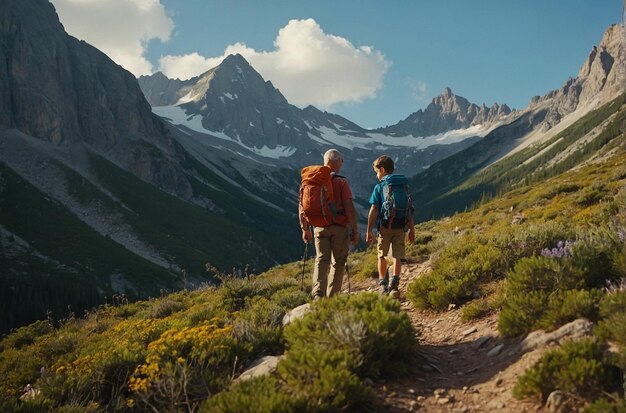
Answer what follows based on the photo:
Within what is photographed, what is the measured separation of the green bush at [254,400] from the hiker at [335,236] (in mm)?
4057

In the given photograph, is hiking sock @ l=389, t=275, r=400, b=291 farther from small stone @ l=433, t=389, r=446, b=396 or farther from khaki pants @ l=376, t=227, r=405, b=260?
small stone @ l=433, t=389, r=446, b=396

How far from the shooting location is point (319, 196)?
8.23 metres

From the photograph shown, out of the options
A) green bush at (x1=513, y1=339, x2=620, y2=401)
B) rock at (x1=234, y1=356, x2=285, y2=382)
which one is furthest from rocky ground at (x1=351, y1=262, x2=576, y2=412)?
rock at (x1=234, y1=356, x2=285, y2=382)

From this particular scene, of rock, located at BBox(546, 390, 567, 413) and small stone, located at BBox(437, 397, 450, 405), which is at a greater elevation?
rock, located at BBox(546, 390, 567, 413)

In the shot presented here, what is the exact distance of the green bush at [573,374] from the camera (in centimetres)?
387

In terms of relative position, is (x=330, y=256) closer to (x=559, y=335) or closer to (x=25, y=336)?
(x=559, y=335)

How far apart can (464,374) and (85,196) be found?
431 feet

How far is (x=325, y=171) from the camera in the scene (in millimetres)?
8242

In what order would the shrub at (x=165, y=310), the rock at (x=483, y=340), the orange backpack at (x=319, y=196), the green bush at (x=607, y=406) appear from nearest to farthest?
the green bush at (x=607, y=406) → the rock at (x=483, y=340) → the orange backpack at (x=319, y=196) → the shrub at (x=165, y=310)

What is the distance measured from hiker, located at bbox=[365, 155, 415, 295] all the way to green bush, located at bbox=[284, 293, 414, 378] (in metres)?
3.26

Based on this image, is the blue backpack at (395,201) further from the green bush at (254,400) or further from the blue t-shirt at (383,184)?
the green bush at (254,400)

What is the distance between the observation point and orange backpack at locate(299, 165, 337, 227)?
820cm

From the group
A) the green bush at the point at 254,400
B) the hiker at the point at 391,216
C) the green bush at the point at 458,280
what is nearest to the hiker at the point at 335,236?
the hiker at the point at 391,216

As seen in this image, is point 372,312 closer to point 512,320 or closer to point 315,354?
point 315,354
